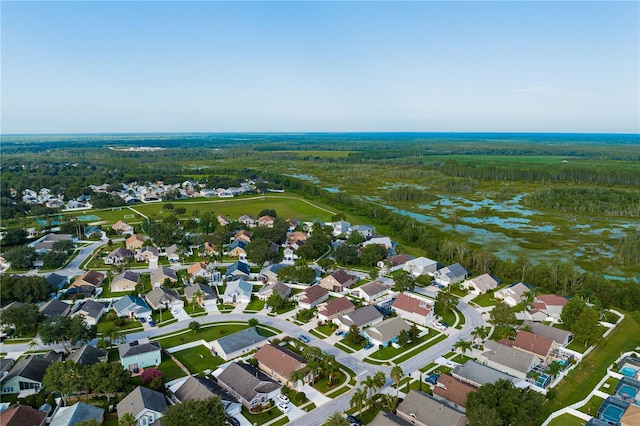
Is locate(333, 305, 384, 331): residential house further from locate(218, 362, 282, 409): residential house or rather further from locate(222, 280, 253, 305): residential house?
locate(222, 280, 253, 305): residential house

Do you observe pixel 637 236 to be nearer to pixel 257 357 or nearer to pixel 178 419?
pixel 257 357

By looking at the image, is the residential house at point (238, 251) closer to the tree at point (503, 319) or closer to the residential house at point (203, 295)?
the residential house at point (203, 295)

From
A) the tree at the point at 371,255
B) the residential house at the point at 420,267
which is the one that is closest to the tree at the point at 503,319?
the residential house at the point at 420,267

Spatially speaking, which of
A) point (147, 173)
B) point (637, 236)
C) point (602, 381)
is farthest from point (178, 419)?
point (147, 173)

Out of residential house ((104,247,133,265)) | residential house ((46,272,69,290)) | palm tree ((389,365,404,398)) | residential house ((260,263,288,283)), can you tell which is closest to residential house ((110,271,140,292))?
residential house ((46,272,69,290))

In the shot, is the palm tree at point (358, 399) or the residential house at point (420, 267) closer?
the palm tree at point (358, 399)

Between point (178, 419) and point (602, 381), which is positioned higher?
point (178, 419)

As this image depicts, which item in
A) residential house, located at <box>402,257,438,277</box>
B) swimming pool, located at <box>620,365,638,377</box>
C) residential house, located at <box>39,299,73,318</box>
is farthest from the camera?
residential house, located at <box>402,257,438,277</box>
